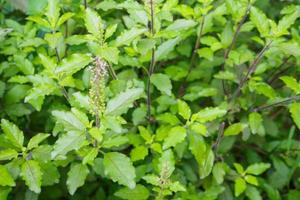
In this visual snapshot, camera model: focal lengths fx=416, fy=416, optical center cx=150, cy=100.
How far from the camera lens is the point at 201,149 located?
184 cm

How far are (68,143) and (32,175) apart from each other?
23 centimetres

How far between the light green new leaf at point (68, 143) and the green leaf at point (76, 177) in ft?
0.68

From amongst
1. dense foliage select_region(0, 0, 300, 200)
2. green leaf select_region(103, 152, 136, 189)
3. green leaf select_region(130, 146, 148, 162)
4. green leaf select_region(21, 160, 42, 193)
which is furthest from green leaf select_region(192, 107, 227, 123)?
green leaf select_region(21, 160, 42, 193)

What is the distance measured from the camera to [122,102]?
1.58m

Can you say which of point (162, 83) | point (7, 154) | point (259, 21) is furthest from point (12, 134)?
point (259, 21)

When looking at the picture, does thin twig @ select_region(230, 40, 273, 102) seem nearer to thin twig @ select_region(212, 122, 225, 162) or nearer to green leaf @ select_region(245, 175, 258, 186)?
thin twig @ select_region(212, 122, 225, 162)

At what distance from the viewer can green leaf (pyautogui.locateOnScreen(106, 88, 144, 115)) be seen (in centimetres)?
156

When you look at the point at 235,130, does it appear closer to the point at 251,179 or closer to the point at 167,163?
the point at 251,179

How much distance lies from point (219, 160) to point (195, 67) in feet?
1.84

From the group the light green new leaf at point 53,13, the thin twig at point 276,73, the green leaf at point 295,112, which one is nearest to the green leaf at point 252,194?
the green leaf at point 295,112

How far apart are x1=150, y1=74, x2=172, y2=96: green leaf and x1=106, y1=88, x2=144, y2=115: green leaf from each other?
0.34 metres

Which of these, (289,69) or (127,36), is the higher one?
(127,36)

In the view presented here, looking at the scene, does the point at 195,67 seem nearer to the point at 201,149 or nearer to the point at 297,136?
the point at 201,149

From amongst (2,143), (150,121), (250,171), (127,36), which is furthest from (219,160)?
(2,143)
